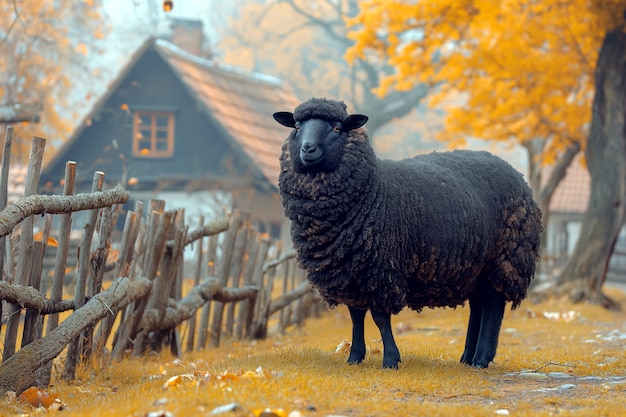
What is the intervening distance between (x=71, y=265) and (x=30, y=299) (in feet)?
25.8

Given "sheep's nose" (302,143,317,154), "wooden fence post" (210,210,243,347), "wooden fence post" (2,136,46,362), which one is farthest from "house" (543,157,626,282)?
"wooden fence post" (2,136,46,362)

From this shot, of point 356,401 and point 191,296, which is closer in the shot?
point 356,401

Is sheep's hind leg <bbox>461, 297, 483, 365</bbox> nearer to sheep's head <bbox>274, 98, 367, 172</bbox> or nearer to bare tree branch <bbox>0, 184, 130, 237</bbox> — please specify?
sheep's head <bbox>274, 98, 367, 172</bbox>

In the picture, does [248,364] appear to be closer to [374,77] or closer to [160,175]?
[160,175]

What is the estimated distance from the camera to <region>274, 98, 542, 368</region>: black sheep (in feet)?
19.5

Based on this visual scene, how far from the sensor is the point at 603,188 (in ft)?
48.9

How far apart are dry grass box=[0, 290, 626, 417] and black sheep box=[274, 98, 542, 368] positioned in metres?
0.45

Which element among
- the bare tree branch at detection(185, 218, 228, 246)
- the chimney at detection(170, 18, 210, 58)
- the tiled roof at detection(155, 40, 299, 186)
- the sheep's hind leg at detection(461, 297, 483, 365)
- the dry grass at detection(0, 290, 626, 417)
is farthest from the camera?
the chimney at detection(170, 18, 210, 58)

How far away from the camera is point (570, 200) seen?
3175 centimetres

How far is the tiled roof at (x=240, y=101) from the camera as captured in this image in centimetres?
2125

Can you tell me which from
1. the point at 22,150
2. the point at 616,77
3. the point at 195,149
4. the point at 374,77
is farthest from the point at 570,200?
the point at 22,150

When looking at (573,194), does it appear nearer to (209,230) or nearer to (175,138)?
(175,138)

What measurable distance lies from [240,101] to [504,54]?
1013 cm

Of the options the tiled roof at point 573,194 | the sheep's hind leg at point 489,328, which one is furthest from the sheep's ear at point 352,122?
the tiled roof at point 573,194
